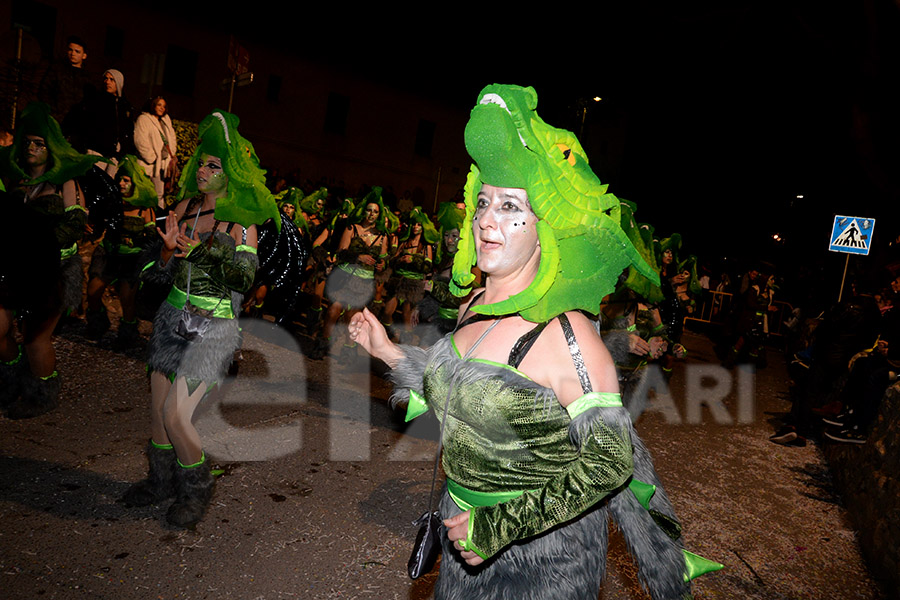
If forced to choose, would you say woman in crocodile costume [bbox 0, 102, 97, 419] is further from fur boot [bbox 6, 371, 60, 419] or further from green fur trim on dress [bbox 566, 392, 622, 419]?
green fur trim on dress [bbox 566, 392, 622, 419]

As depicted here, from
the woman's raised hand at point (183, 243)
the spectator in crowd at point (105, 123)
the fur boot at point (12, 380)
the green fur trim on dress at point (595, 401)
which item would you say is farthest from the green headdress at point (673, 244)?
the spectator in crowd at point (105, 123)

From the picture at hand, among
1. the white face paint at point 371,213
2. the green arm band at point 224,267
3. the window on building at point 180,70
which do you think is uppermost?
the window on building at point 180,70

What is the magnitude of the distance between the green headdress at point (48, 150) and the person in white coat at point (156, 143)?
4053mm

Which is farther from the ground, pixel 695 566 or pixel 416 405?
pixel 416 405

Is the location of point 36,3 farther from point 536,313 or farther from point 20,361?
point 536,313

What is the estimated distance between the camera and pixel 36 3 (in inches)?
770

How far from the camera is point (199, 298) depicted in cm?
373

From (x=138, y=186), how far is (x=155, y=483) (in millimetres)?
4239

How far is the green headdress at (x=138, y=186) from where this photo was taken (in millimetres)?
6598

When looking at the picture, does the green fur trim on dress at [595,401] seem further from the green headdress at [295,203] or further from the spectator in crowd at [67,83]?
the spectator in crowd at [67,83]

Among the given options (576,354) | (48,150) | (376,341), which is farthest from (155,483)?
Answer: (576,354)

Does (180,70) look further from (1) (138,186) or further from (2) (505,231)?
(2) (505,231)

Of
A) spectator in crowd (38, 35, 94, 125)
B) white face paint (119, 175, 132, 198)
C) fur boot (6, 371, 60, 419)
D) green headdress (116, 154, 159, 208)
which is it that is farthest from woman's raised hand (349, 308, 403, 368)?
spectator in crowd (38, 35, 94, 125)

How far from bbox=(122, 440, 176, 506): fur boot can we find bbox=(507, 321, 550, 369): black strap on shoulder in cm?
281
